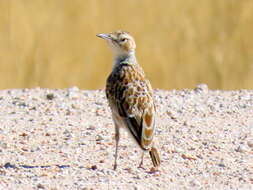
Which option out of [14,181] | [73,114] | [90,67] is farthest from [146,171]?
[90,67]

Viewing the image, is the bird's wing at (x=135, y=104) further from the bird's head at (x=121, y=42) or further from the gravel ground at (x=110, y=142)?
the gravel ground at (x=110, y=142)

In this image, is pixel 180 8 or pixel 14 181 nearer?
pixel 14 181

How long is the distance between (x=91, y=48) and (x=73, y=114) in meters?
3.13

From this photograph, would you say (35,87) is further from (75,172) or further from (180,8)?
(75,172)

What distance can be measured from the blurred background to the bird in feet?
16.5

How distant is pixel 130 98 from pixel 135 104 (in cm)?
10

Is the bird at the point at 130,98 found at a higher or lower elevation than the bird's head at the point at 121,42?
lower

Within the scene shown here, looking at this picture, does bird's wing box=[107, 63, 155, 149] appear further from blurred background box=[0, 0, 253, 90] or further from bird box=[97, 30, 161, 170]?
blurred background box=[0, 0, 253, 90]

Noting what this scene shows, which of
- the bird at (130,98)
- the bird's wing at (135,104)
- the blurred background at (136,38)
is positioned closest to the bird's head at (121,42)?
the bird at (130,98)

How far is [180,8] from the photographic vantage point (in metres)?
16.1

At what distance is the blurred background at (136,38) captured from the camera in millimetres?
15594

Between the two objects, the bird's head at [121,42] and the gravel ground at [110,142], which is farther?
the bird's head at [121,42]

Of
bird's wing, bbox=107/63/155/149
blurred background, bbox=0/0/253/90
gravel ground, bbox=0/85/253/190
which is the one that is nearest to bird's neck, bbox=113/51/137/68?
bird's wing, bbox=107/63/155/149

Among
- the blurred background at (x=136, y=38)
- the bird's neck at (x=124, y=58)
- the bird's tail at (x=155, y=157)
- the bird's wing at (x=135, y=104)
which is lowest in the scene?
the bird's tail at (x=155, y=157)
